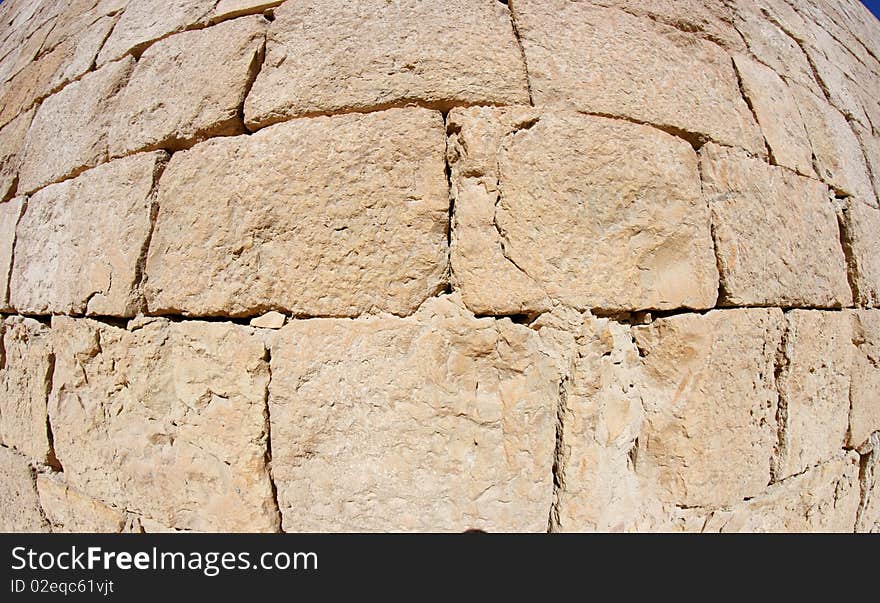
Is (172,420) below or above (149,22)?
Result: below

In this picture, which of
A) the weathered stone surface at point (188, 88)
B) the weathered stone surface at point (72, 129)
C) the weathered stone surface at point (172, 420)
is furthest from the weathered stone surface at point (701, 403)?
the weathered stone surface at point (72, 129)

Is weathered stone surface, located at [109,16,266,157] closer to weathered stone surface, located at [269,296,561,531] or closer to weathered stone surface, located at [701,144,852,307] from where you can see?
weathered stone surface, located at [269,296,561,531]

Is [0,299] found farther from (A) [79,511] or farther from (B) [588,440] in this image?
(B) [588,440]

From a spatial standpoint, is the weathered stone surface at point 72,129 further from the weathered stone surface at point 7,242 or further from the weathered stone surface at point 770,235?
the weathered stone surface at point 770,235

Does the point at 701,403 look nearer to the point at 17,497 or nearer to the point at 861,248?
the point at 861,248

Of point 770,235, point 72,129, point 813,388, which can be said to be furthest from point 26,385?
point 813,388

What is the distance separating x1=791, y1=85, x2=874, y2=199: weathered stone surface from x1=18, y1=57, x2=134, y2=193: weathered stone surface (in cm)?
300

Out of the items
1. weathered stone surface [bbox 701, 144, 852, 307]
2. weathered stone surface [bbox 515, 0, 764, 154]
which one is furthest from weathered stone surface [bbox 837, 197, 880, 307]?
weathered stone surface [bbox 515, 0, 764, 154]

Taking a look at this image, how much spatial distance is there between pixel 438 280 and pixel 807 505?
184 cm

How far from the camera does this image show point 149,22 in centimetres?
198

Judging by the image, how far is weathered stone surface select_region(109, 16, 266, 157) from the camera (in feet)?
5.41

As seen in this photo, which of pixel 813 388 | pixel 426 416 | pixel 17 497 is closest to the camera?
pixel 426 416

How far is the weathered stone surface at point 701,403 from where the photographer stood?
60.8 inches

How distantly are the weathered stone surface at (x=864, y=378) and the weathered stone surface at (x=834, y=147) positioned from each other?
0.61 metres
